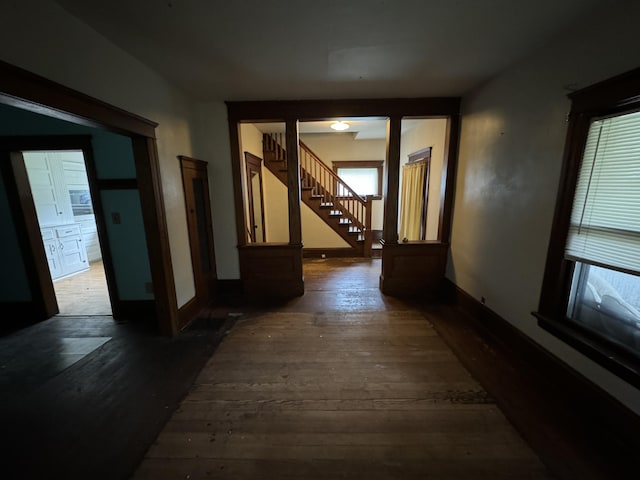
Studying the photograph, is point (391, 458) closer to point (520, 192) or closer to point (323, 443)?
point (323, 443)

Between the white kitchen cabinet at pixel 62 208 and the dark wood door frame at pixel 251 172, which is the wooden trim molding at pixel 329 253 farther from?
the white kitchen cabinet at pixel 62 208

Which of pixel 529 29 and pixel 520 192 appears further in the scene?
pixel 520 192

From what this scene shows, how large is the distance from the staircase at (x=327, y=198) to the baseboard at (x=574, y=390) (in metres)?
3.31

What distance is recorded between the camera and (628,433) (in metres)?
1.42

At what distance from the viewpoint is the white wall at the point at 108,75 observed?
4.23 ft

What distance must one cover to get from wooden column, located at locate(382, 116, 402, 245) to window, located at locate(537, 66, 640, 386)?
1.72m

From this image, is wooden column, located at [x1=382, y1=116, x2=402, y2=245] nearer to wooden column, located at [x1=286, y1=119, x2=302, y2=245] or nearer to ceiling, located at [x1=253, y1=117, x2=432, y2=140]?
wooden column, located at [x1=286, y1=119, x2=302, y2=245]

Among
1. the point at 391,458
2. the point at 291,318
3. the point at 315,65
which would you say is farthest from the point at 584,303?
the point at 315,65

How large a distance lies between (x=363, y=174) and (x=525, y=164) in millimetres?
4812

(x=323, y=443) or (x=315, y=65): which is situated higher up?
(x=315, y=65)

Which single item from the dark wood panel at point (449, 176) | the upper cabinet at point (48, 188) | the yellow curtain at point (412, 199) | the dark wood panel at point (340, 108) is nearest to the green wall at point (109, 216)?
the dark wood panel at point (340, 108)

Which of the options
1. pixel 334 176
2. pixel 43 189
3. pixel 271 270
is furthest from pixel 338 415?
pixel 43 189

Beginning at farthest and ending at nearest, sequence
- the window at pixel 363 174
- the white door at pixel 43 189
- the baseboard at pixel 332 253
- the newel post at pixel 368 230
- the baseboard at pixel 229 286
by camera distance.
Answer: the window at pixel 363 174 → the baseboard at pixel 332 253 → the newel post at pixel 368 230 → the white door at pixel 43 189 → the baseboard at pixel 229 286

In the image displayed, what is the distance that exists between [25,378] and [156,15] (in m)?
2.99
